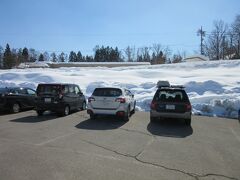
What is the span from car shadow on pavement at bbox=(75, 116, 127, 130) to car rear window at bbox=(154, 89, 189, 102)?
194 centimetres

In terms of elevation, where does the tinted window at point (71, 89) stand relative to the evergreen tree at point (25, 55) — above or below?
below

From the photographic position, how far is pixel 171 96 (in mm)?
12281

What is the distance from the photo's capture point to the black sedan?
582 inches

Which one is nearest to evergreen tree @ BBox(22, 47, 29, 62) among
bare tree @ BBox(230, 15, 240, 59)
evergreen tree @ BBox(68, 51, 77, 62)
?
evergreen tree @ BBox(68, 51, 77, 62)

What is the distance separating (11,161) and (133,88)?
17.0m

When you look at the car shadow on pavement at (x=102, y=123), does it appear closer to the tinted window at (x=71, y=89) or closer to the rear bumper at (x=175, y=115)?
the rear bumper at (x=175, y=115)

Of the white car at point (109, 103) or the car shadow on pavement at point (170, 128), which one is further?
the white car at point (109, 103)

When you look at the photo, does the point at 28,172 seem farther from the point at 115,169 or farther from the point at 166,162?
the point at 166,162

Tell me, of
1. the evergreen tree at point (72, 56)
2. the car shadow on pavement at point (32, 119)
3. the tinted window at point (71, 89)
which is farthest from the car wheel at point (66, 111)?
the evergreen tree at point (72, 56)

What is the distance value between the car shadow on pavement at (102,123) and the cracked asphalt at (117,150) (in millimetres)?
39

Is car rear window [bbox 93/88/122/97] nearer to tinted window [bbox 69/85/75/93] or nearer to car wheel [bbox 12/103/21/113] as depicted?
tinted window [bbox 69/85/75/93]

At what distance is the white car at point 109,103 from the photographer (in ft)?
40.6


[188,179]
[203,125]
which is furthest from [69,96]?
[188,179]

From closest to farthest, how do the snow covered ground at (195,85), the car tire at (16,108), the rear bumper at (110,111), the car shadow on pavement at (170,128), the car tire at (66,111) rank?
the car shadow on pavement at (170,128), the rear bumper at (110,111), the car tire at (66,111), the car tire at (16,108), the snow covered ground at (195,85)
